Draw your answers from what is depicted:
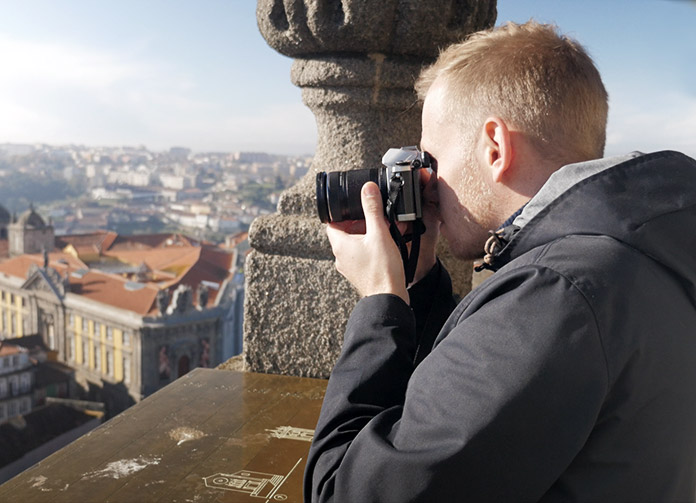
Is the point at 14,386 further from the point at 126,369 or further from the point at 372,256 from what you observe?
the point at 372,256

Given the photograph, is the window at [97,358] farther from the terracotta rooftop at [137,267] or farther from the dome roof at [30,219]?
the dome roof at [30,219]

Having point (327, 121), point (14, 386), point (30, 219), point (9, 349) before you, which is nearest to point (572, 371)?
point (327, 121)

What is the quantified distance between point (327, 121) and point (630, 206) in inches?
66.3

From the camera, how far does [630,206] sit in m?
0.83

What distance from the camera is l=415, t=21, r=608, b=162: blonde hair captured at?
954mm

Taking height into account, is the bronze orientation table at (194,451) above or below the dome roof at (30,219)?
above

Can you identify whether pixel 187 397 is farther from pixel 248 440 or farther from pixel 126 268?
pixel 126 268

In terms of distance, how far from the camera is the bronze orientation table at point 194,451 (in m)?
1.60

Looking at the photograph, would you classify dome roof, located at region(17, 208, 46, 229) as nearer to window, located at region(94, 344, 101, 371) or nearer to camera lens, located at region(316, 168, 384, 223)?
window, located at region(94, 344, 101, 371)

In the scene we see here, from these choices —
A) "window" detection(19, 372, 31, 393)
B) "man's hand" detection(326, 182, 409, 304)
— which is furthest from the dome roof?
"man's hand" detection(326, 182, 409, 304)

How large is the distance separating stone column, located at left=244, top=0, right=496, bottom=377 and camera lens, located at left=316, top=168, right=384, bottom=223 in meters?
0.95

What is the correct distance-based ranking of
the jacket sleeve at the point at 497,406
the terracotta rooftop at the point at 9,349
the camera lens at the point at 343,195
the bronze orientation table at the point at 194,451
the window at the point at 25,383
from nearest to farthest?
the jacket sleeve at the point at 497,406, the camera lens at the point at 343,195, the bronze orientation table at the point at 194,451, the window at the point at 25,383, the terracotta rooftop at the point at 9,349

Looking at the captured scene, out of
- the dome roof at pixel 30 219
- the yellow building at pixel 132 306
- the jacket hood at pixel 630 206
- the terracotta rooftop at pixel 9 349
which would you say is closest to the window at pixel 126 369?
the yellow building at pixel 132 306

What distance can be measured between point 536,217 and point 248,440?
131 cm
